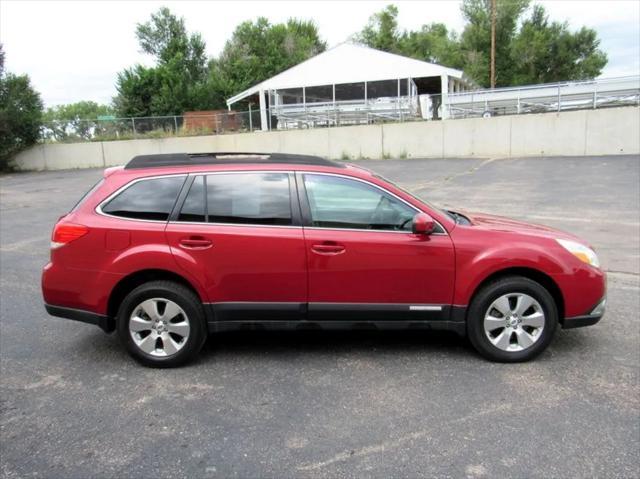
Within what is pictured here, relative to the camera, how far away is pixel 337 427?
3340 mm

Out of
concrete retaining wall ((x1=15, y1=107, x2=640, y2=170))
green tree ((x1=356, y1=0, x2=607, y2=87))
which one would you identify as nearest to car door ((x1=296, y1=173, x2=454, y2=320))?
concrete retaining wall ((x1=15, y1=107, x2=640, y2=170))

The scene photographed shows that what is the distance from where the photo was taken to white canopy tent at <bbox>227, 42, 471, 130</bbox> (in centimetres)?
3109

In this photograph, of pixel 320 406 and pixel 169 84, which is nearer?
pixel 320 406

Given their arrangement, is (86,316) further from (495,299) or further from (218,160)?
(495,299)

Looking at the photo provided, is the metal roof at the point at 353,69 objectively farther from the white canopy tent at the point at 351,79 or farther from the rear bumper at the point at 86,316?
the rear bumper at the point at 86,316

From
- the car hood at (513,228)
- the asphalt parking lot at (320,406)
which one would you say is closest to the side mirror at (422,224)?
the car hood at (513,228)

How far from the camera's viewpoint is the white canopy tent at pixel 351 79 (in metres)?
31.1

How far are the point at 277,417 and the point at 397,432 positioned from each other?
0.76m

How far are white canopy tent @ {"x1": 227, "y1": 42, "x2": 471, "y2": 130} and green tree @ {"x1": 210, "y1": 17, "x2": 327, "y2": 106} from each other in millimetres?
10538

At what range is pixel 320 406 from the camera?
360 centimetres

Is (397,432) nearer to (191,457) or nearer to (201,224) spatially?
(191,457)

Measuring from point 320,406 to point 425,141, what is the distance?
24.1 metres

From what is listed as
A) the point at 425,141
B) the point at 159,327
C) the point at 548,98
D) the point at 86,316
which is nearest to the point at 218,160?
the point at 159,327

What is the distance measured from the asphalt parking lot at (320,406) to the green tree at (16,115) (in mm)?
27914
